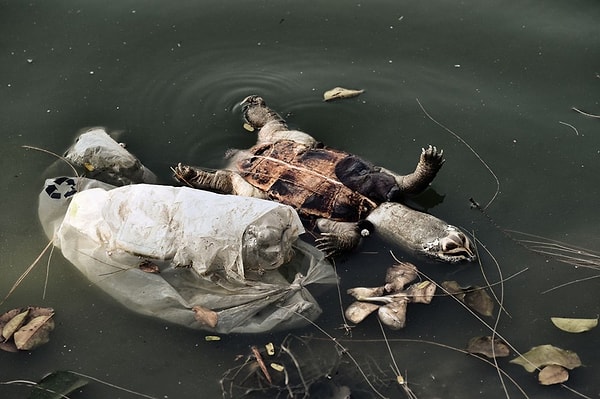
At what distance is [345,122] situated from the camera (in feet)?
18.7

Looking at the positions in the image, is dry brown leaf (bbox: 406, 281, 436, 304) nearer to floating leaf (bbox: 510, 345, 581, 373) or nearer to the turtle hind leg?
floating leaf (bbox: 510, 345, 581, 373)

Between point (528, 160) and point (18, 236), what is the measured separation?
4112 mm

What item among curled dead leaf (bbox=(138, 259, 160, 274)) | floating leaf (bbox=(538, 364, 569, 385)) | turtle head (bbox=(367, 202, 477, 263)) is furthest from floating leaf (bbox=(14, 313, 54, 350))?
floating leaf (bbox=(538, 364, 569, 385))

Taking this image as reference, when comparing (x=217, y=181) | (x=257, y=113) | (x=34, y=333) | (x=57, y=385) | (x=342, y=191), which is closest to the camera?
(x=57, y=385)

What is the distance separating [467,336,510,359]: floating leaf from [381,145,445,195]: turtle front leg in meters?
1.25

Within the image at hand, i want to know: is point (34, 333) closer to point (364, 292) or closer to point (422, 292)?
point (364, 292)

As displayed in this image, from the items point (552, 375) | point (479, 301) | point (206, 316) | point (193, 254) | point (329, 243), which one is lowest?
point (552, 375)

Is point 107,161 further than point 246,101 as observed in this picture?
No

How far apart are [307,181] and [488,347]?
1.75 m

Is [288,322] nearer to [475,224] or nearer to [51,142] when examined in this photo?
[475,224]

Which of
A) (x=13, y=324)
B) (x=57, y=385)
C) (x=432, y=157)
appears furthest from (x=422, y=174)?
(x=13, y=324)

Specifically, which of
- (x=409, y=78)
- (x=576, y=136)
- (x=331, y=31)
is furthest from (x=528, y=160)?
(x=331, y=31)

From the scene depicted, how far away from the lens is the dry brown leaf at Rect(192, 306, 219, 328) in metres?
4.36

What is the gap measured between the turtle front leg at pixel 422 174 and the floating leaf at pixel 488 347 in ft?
4.10
